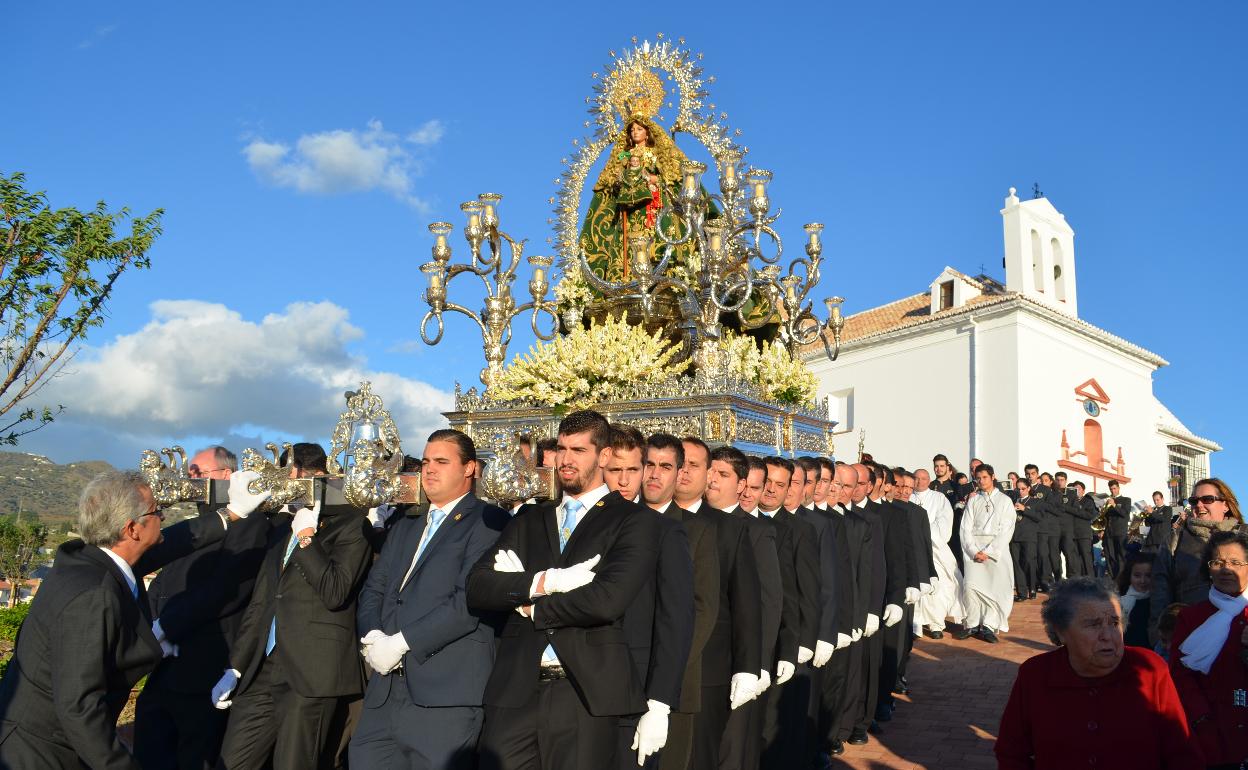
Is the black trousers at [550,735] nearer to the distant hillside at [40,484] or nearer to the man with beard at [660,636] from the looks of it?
the man with beard at [660,636]

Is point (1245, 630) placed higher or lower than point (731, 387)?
lower

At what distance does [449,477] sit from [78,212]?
1105 cm

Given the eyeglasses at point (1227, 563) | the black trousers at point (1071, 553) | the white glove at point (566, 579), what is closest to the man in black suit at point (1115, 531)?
the black trousers at point (1071, 553)

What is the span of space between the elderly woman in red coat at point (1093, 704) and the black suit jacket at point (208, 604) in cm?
399

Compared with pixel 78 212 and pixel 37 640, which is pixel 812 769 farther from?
pixel 78 212

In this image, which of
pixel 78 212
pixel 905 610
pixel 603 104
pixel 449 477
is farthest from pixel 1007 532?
pixel 78 212

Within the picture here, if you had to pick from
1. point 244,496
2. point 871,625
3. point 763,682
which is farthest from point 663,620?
point 871,625

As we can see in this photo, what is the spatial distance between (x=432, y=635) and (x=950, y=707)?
544cm

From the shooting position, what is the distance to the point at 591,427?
432 centimetres

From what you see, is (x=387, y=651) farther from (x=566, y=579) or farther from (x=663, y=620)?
(x=663, y=620)

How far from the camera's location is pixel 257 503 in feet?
18.0

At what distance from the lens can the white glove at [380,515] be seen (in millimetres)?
5246

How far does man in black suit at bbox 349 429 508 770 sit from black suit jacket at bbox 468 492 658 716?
0.23 metres

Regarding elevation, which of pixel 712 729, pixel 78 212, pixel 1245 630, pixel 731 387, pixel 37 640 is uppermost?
pixel 78 212
